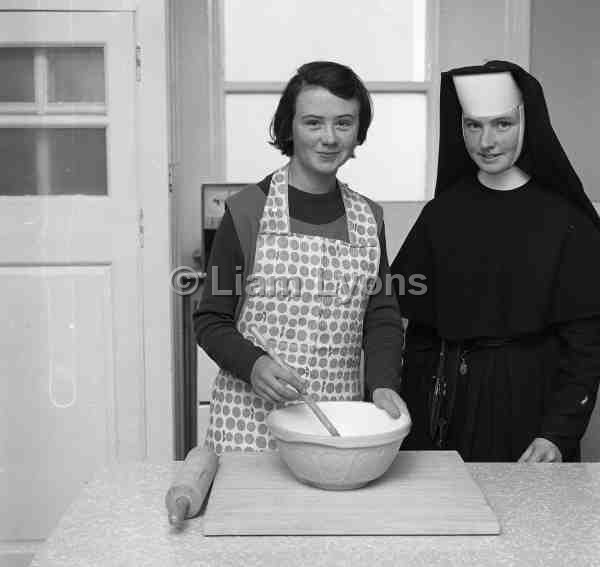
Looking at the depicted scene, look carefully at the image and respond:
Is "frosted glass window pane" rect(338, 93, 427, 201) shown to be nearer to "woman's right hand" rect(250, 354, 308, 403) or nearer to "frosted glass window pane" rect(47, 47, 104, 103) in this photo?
"frosted glass window pane" rect(47, 47, 104, 103)

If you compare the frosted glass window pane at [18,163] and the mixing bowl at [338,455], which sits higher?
the frosted glass window pane at [18,163]

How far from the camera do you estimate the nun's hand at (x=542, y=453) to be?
1.59 metres

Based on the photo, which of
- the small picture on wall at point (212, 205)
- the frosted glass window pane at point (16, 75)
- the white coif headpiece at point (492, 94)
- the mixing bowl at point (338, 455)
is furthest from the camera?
the small picture on wall at point (212, 205)

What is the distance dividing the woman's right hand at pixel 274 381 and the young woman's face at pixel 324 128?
0.39m

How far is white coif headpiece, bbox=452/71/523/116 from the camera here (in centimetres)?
173

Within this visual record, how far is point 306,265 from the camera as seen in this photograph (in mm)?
1679

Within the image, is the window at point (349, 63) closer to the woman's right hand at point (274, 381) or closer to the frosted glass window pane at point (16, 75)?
the frosted glass window pane at point (16, 75)

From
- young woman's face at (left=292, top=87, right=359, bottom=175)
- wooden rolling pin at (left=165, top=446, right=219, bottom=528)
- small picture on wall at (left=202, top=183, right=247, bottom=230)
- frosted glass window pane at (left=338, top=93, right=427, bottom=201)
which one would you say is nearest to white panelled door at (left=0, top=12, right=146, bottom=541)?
small picture on wall at (left=202, top=183, right=247, bottom=230)

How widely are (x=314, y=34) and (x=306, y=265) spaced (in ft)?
6.11

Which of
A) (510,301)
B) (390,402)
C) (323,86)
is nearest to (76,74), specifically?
(323,86)

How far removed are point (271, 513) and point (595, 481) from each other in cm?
49

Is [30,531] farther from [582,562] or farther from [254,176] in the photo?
[582,562]

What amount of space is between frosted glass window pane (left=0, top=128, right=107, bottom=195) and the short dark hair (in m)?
0.95

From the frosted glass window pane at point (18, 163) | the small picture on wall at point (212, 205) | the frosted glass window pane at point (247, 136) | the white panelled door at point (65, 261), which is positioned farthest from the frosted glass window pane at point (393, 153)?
the frosted glass window pane at point (18, 163)
